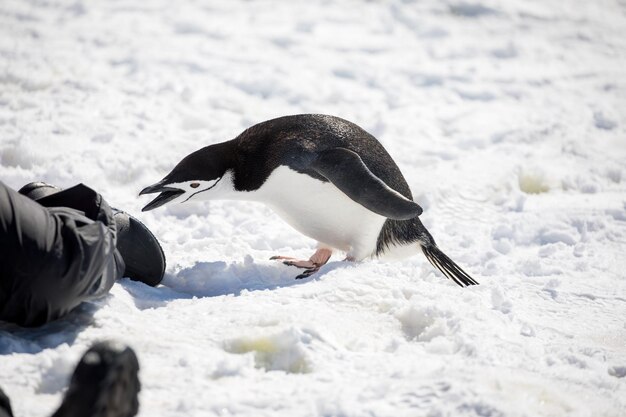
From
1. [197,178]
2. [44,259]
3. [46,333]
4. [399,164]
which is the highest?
[44,259]

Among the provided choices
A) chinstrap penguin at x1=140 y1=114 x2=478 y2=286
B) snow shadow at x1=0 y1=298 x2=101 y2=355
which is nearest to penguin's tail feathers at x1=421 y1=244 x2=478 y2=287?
chinstrap penguin at x1=140 y1=114 x2=478 y2=286

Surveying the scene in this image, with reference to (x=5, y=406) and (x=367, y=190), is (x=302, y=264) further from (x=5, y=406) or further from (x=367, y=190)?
(x=5, y=406)

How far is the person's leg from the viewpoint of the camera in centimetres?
166

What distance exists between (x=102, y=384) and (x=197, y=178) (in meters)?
1.40

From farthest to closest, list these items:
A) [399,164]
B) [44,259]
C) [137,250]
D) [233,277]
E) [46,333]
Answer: [399,164] < [233,277] < [137,250] < [46,333] < [44,259]

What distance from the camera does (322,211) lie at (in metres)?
2.70

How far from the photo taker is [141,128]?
13.3 feet

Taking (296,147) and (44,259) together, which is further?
(296,147)

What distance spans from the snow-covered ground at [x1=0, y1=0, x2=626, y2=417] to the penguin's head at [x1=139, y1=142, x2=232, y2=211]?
22cm

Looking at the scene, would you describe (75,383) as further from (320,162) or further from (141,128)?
(141,128)

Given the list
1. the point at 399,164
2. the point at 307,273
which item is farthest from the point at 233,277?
the point at 399,164

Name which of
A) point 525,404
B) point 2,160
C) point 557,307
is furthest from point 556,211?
point 2,160

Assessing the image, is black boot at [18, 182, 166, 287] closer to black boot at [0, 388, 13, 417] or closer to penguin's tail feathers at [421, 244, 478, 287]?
black boot at [0, 388, 13, 417]

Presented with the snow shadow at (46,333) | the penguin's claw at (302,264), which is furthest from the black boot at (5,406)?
the penguin's claw at (302,264)
